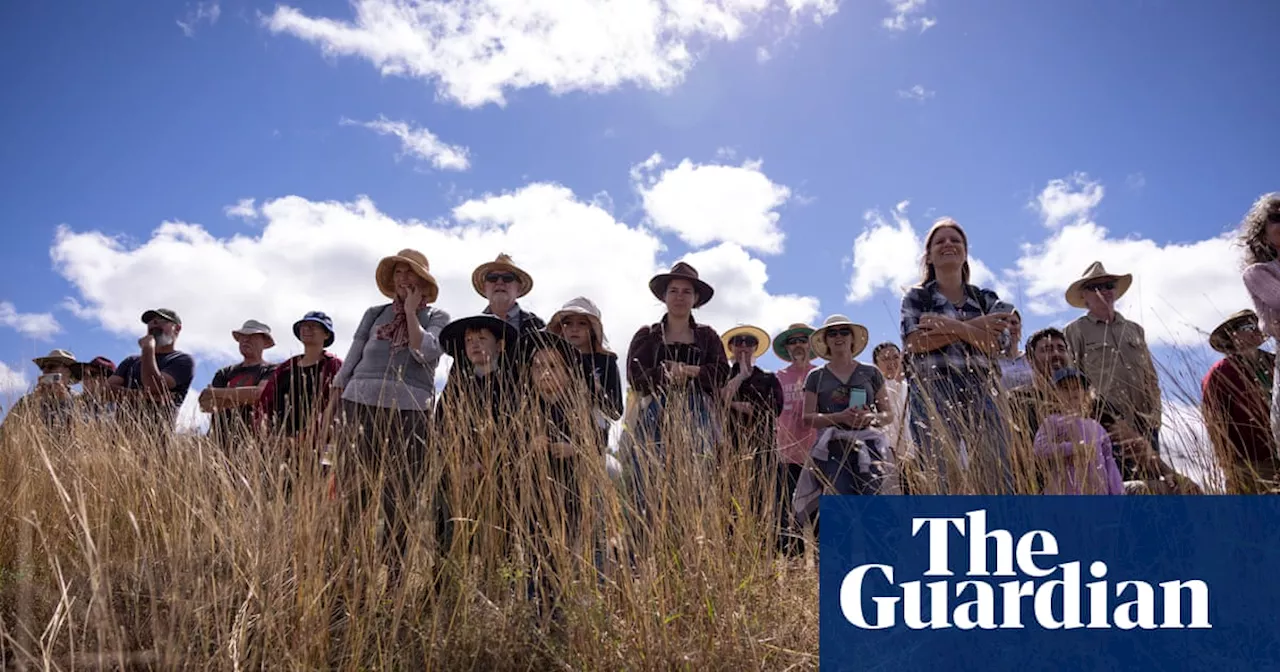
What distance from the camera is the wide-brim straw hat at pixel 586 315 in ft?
12.3

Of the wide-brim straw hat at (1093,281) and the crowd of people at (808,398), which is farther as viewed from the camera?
the wide-brim straw hat at (1093,281)

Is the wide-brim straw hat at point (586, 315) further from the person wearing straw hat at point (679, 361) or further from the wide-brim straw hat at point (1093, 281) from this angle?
the wide-brim straw hat at point (1093, 281)

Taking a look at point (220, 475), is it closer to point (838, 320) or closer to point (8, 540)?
point (8, 540)

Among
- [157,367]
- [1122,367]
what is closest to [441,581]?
[1122,367]

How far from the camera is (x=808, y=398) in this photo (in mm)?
4199

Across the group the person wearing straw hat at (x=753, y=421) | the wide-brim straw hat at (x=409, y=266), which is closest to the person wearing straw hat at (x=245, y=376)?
the wide-brim straw hat at (x=409, y=266)

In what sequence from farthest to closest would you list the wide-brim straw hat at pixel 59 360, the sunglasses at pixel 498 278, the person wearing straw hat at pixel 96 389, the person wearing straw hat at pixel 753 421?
1. the wide-brim straw hat at pixel 59 360
2. the person wearing straw hat at pixel 96 389
3. the sunglasses at pixel 498 278
4. the person wearing straw hat at pixel 753 421

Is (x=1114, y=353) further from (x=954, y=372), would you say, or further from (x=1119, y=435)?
(x=954, y=372)

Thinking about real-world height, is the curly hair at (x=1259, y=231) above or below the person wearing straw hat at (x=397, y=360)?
above

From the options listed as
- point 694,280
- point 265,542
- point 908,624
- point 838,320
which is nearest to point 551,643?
point 265,542

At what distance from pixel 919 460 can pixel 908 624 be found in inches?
25.3

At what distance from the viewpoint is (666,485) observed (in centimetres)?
251

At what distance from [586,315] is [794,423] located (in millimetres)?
1440

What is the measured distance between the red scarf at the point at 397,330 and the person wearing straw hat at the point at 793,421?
5.86ft
